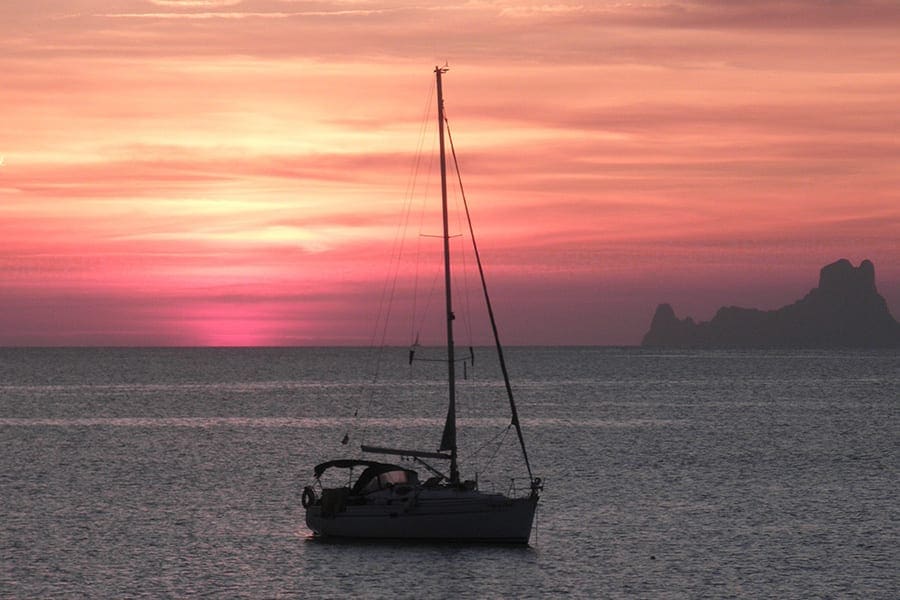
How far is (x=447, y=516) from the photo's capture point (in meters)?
63.6

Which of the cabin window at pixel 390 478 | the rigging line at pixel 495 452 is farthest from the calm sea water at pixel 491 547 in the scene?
the cabin window at pixel 390 478

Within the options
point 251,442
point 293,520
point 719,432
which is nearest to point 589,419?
point 719,432

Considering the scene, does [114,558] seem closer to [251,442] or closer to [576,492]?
[576,492]

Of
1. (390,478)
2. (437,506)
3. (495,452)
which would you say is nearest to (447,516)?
(437,506)

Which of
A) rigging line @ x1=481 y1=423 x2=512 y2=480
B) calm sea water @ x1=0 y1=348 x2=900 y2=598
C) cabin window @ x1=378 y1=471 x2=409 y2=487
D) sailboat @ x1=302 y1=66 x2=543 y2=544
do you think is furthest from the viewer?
rigging line @ x1=481 y1=423 x2=512 y2=480

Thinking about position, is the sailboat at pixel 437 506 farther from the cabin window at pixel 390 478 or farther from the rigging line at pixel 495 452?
the rigging line at pixel 495 452

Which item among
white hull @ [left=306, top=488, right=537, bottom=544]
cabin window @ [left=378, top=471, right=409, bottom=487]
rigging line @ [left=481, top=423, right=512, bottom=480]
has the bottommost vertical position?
rigging line @ [left=481, top=423, right=512, bottom=480]

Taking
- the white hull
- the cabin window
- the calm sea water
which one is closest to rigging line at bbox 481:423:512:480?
the calm sea water

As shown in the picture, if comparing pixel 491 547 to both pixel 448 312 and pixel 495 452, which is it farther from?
pixel 495 452

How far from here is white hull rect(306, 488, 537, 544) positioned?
63688mm

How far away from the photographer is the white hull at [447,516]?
63688mm

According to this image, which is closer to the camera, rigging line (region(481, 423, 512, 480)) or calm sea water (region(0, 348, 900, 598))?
calm sea water (region(0, 348, 900, 598))

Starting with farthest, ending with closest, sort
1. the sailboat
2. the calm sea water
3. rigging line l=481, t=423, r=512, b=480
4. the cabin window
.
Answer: rigging line l=481, t=423, r=512, b=480
the cabin window
the sailboat
the calm sea water

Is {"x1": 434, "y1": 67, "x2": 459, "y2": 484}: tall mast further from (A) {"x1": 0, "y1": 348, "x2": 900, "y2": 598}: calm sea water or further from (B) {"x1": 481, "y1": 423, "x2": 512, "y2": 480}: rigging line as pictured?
(B) {"x1": 481, "y1": 423, "x2": 512, "y2": 480}: rigging line
